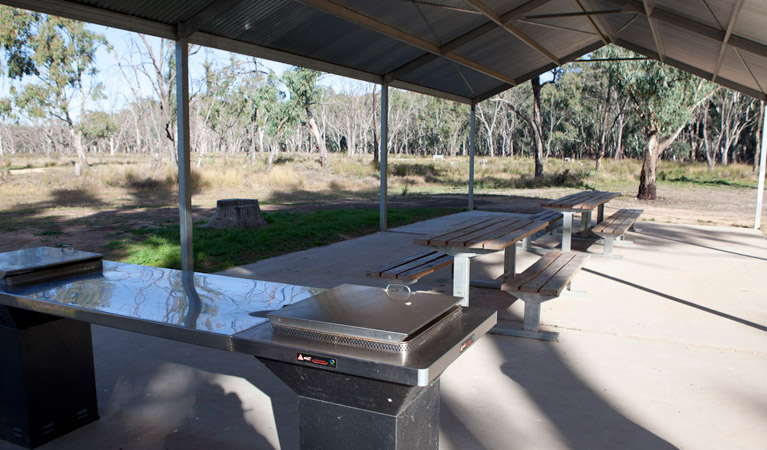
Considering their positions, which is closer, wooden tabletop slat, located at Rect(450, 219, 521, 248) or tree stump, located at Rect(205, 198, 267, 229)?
wooden tabletop slat, located at Rect(450, 219, 521, 248)

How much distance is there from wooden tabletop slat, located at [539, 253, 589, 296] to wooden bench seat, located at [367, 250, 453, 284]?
1083 mm

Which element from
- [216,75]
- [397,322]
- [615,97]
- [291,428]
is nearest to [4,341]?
[291,428]

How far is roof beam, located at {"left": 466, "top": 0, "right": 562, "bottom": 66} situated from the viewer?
323 inches

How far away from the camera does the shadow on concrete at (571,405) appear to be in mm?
2980

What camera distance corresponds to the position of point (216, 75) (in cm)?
3566

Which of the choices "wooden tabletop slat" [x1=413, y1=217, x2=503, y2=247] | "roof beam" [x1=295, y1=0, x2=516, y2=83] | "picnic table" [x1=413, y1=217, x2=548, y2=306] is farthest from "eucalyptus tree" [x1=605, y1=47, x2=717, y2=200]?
"picnic table" [x1=413, y1=217, x2=548, y2=306]

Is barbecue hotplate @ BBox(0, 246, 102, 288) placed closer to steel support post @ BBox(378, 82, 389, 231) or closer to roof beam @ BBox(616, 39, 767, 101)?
steel support post @ BBox(378, 82, 389, 231)

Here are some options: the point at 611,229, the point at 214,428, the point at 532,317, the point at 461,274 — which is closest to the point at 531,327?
the point at 532,317

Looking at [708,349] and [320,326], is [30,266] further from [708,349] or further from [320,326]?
[708,349]

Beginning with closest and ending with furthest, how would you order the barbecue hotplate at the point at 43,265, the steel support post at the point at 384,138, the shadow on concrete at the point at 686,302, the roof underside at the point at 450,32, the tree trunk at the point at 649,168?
the barbecue hotplate at the point at 43,265 → the shadow on concrete at the point at 686,302 → the roof underside at the point at 450,32 → the steel support post at the point at 384,138 → the tree trunk at the point at 649,168

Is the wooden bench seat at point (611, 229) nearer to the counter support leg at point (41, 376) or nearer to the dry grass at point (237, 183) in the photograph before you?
the counter support leg at point (41, 376)

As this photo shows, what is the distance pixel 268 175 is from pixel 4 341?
21.0 metres

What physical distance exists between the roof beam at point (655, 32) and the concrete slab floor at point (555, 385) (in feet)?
14.2

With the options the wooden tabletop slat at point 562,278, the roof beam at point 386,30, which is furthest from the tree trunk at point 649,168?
the wooden tabletop slat at point 562,278
